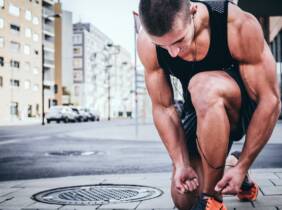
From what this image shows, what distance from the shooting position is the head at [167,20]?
6.95 feet

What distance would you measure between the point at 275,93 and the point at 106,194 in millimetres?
2098

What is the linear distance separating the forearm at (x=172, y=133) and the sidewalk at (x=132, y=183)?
0.76 meters

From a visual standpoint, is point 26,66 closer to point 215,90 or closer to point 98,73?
point 98,73

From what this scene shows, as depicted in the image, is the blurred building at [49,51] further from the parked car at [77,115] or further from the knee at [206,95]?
the knee at [206,95]

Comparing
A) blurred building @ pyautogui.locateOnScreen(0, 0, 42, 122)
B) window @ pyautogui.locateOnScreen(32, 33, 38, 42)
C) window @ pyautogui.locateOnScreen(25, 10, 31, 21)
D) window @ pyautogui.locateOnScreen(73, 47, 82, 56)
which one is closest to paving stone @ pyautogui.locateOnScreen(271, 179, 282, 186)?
blurred building @ pyautogui.locateOnScreen(0, 0, 42, 122)

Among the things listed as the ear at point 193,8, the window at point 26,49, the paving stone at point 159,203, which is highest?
the window at point 26,49

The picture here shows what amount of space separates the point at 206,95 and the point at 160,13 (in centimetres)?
55

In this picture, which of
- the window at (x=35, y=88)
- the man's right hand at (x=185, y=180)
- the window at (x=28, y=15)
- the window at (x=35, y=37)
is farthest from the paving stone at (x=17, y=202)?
the window at (x=35, y=88)

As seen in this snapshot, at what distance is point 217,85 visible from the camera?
2.49 meters

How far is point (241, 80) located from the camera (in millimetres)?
2730

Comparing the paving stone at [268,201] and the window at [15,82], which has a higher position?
the window at [15,82]

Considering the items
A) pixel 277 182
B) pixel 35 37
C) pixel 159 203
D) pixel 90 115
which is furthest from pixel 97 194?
pixel 35 37

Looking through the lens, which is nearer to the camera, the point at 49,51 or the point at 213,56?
the point at 213,56

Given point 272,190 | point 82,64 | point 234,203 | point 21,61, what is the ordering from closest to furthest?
point 234,203 → point 272,190 → point 21,61 → point 82,64
